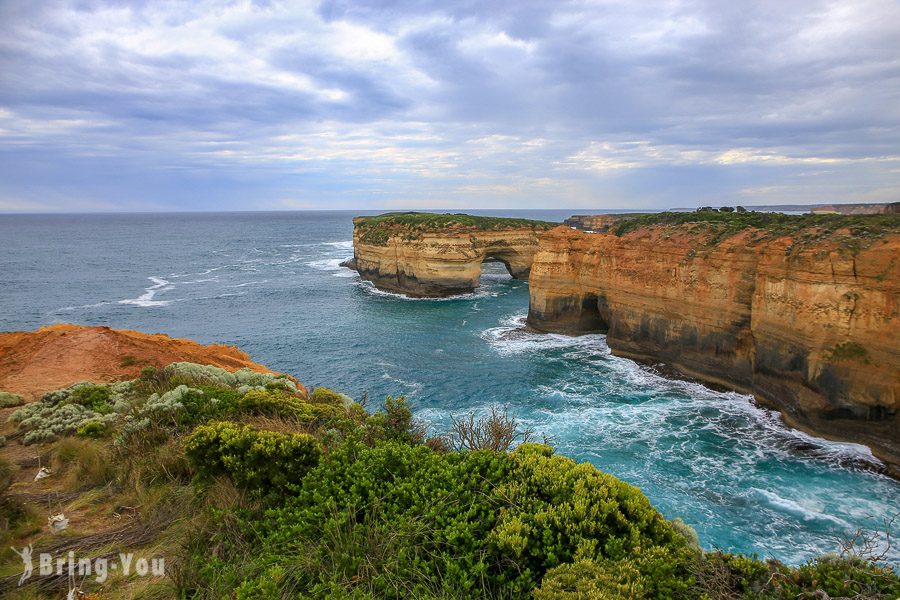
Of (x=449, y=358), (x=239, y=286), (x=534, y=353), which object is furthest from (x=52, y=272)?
(x=534, y=353)

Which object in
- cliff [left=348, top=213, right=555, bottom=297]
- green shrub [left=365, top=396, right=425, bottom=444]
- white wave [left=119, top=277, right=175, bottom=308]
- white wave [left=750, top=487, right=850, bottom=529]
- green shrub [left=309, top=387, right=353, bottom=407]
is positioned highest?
cliff [left=348, top=213, right=555, bottom=297]

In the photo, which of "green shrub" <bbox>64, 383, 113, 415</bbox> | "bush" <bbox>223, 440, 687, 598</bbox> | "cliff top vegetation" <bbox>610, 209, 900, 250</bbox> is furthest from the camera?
"cliff top vegetation" <bbox>610, 209, 900, 250</bbox>

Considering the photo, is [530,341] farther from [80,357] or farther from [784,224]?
[80,357]

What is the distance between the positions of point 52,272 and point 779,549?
89747mm

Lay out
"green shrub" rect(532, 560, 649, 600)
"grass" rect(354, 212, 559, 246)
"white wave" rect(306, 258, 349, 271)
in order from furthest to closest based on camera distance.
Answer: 1. "white wave" rect(306, 258, 349, 271)
2. "grass" rect(354, 212, 559, 246)
3. "green shrub" rect(532, 560, 649, 600)

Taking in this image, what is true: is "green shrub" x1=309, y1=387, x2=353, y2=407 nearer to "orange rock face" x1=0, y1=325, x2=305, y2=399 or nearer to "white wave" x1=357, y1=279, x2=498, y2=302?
"orange rock face" x1=0, y1=325, x2=305, y2=399

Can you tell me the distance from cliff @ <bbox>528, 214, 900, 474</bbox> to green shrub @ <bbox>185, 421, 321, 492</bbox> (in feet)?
72.0

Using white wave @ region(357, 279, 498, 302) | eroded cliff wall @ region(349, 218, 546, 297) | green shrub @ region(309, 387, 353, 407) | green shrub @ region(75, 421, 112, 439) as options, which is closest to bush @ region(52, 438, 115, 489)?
green shrub @ region(75, 421, 112, 439)

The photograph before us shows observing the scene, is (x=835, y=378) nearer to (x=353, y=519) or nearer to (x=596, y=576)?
(x=596, y=576)

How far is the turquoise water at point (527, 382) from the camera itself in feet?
51.6

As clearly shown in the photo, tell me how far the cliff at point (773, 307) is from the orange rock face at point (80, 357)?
21.7 m

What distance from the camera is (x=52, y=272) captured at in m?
68.9

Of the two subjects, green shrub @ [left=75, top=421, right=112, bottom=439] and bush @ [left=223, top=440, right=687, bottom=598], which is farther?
green shrub @ [left=75, top=421, right=112, bottom=439]

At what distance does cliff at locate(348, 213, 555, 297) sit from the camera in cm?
5269
